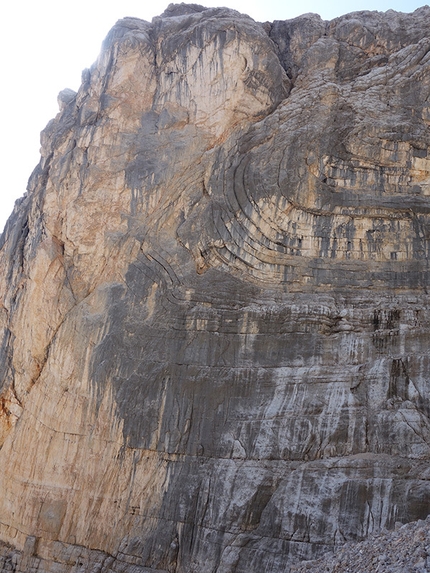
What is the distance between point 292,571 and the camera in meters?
14.2

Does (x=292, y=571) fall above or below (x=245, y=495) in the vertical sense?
below

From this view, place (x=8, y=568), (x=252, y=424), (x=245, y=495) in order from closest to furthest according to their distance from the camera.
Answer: (x=245, y=495), (x=252, y=424), (x=8, y=568)

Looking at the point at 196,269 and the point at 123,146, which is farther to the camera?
the point at 123,146

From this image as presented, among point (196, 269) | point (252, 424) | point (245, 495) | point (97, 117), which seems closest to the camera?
point (245, 495)

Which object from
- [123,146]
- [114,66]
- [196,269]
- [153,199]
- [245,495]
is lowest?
[245,495]

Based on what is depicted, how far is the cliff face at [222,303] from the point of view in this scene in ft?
58.2

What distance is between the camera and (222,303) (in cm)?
2108

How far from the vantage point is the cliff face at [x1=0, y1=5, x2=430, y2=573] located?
17.8 m

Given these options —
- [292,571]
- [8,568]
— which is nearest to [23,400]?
[8,568]

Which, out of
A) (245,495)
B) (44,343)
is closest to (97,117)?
(44,343)

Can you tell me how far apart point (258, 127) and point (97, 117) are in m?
6.30

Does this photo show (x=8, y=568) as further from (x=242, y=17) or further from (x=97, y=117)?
(x=242, y=17)

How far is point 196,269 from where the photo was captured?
864 inches

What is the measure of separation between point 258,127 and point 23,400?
A: 12670 mm
